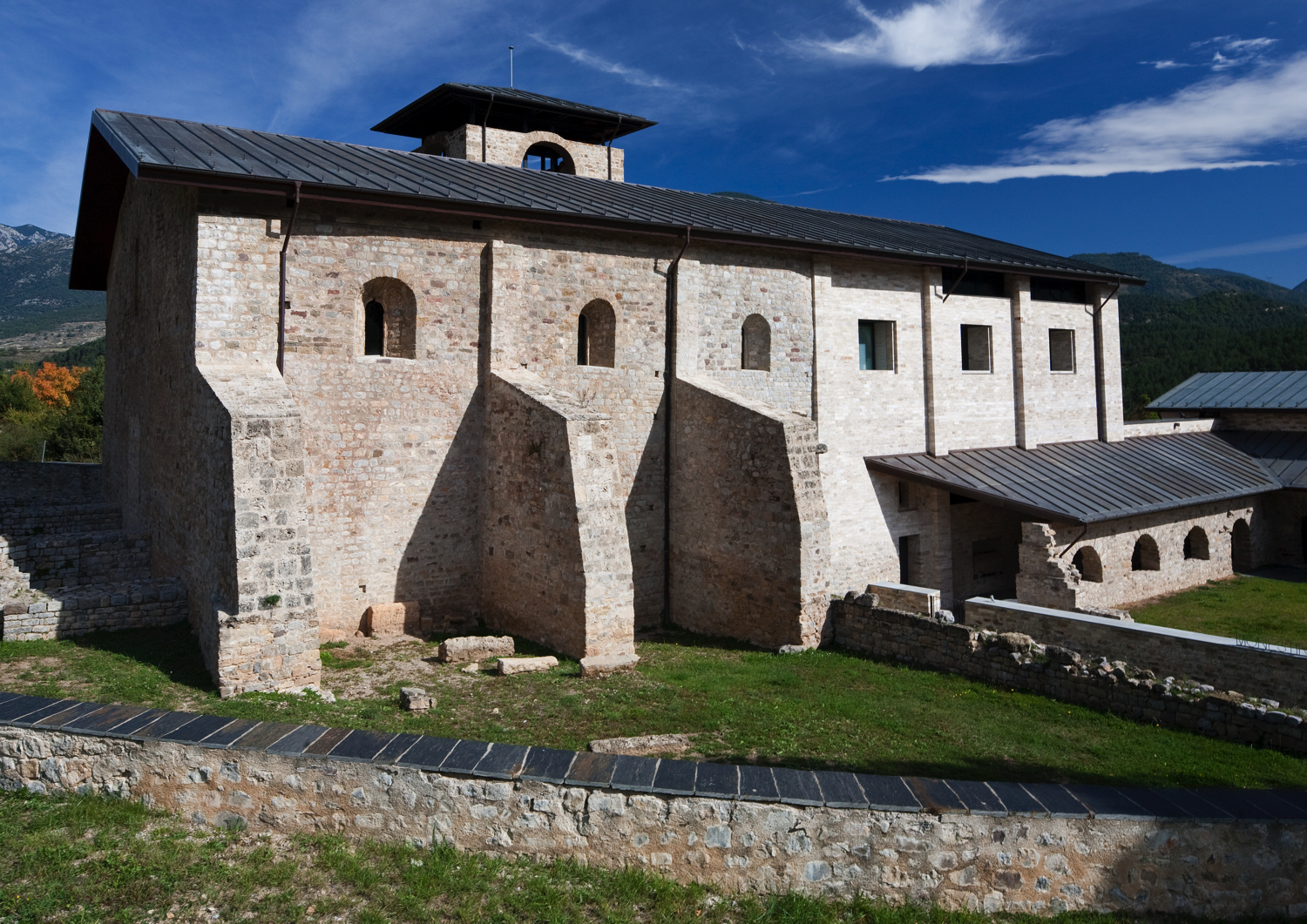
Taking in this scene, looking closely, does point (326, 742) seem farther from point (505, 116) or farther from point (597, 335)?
point (505, 116)

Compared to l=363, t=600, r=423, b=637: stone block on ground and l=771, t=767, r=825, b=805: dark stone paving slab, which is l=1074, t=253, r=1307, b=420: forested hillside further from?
l=771, t=767, r=825, b=805: dark stone paving slab

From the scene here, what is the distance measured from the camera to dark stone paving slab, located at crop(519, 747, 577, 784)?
470cm

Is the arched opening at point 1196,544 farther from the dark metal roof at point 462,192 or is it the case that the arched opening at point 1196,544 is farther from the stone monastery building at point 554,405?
the dark metal roof at point 462,192

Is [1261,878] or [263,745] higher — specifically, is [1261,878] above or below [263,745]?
below

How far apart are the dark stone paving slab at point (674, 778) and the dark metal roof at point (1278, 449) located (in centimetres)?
2150

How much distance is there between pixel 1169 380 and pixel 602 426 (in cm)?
4721

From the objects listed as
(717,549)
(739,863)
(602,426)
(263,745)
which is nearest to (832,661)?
(717,549)

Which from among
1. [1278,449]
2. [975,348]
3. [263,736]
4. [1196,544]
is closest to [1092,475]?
[975,348]

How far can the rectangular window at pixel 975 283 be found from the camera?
17672 millimetres

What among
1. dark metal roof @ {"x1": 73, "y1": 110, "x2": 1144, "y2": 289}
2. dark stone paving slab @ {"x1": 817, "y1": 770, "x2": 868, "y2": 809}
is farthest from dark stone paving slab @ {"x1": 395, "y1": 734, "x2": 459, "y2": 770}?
dark metal roof @ {"x1": 73, "y1": 110, "x2": 1144, "y2": 289}

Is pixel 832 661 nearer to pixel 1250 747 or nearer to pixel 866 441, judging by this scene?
pixel 1250 747

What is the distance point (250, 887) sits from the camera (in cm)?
448

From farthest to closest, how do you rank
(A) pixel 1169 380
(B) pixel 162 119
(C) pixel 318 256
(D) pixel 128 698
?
(A) pixel 1169 380 < (B) pixel 162 119 < (C) pixel 318 256 < (D) pixel 128 698

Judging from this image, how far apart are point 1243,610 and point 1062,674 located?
859 cm
